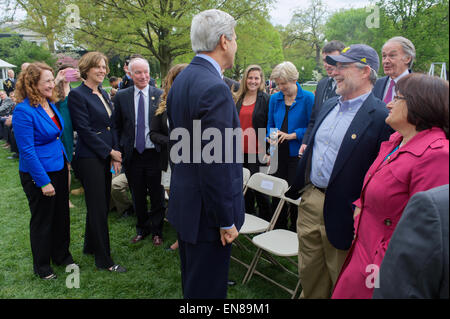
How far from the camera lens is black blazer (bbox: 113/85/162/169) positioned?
3.97 m

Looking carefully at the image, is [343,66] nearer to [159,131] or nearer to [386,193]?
[386,193]

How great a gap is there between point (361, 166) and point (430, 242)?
4.63ft

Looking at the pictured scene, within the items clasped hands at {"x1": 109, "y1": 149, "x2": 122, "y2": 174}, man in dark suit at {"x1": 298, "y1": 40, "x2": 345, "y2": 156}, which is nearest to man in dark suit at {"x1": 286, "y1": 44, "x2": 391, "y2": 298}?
man in dark suit at {"x1": 298, "y1": 40, "x2": 345, "y2": 156}

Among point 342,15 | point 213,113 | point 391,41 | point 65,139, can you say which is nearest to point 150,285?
point 65,139

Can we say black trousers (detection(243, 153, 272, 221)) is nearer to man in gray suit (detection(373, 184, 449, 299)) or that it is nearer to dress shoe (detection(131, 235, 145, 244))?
dress shoe (detection(131, 235, 145, 244))

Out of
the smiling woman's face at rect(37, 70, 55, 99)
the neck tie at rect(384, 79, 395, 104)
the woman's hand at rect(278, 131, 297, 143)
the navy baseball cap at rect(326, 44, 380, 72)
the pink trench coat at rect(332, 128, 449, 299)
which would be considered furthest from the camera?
the woman's hand at rect(278, 131, 297, 143)

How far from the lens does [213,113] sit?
1.83 meters

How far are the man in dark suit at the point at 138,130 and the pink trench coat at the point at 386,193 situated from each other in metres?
2.74

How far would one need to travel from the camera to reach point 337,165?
7.80 ft

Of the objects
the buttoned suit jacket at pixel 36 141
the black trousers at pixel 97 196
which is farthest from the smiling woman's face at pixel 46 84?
the black trousers at pixel 97 196

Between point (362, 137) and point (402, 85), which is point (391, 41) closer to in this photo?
point (362, 137)

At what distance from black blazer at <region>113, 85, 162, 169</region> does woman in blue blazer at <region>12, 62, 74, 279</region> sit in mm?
720

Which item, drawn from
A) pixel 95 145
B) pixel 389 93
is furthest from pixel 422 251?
pixel 95 145

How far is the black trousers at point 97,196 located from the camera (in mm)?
3555
